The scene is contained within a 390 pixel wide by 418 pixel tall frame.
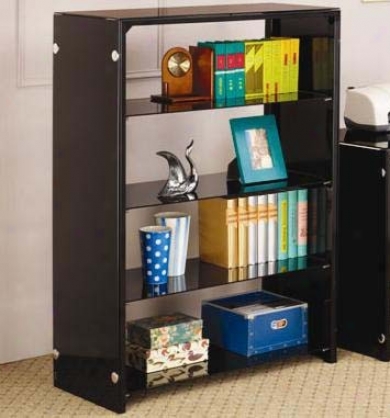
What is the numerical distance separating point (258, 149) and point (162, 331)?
2.28 ft

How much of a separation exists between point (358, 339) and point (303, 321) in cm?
21

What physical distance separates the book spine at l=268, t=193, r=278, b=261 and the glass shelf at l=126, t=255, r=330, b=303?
0.11 ft

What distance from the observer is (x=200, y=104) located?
11.8ft

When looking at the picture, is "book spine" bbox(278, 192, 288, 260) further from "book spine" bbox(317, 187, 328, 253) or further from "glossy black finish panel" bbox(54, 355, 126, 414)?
"glossy black finish panel" bbox(54, 355, 126, 414)

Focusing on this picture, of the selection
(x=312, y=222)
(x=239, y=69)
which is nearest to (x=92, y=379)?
(x=312, y=222)

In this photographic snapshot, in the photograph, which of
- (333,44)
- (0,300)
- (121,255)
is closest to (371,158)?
(333,44)

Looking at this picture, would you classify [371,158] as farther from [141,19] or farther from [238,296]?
[141,19]

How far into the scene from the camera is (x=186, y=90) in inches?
145

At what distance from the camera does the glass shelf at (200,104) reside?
3.51m

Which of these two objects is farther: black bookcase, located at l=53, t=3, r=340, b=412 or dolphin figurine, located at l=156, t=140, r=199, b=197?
dolphin figurine, located at l=156, t=140, r=199, b=197

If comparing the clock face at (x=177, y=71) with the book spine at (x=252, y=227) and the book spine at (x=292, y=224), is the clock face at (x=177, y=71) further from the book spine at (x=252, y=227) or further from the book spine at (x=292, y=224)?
the book spine at (x=292, y=224)

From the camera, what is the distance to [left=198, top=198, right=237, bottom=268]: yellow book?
3.85 meters

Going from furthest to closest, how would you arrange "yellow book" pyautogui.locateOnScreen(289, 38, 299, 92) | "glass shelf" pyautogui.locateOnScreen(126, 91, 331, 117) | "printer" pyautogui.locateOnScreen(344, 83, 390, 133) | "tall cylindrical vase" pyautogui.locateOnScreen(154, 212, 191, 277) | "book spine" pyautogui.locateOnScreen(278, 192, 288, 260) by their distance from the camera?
"printer" pyautogui.locateOnScreen(344, 83, 390, 133), "book spine" pyautogui.locateOnScreen(278, 192, 288, 260), "yellow book" pyautogui.locateOnScreen(289, 38, 299, 92), "tall cylindrical vase" pyautogui.locateOnScreen(154, 212, 191, 277), "glass shelf" pyautogui.locateOnScreen(126, 91, 331, 117)

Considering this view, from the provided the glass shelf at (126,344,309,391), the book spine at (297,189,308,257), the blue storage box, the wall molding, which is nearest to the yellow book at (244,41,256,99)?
the book spine at (297,189,308,257)
